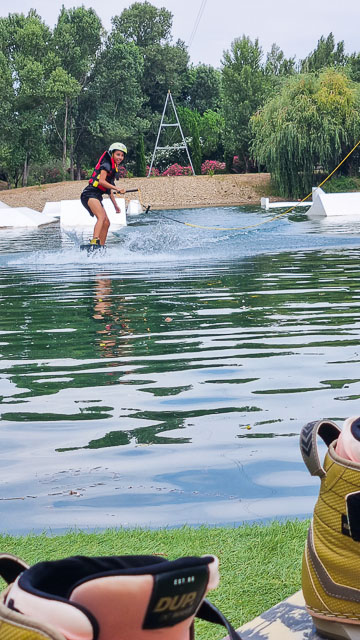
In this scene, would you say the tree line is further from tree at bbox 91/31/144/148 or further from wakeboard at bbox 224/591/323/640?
wakeboard at bbox 224/591/323/640

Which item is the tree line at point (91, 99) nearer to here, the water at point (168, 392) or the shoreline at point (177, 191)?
the shoreline at point (177, 191)

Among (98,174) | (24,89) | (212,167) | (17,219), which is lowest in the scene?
(17,219)

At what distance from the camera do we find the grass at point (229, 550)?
240cm

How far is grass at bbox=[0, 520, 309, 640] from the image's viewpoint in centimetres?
240

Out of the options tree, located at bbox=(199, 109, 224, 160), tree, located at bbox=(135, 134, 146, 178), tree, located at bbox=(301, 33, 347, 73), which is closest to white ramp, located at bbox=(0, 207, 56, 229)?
tree, located at bbox=(135, 134, 146, 178)

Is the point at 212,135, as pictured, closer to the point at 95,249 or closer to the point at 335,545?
the point at 95,249

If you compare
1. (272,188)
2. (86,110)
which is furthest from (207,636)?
(86,110)

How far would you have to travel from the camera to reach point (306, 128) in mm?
37156

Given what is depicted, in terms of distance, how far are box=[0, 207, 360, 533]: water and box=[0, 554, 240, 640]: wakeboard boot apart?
2021 mm

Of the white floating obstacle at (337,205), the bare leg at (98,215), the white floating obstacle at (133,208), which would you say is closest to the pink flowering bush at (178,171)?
the white floating obstacle at (133,208)

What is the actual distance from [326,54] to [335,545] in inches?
2460

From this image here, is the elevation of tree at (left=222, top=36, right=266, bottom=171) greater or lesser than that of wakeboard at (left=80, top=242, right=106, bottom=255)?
greater

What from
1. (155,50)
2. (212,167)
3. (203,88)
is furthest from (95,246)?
(203,88)

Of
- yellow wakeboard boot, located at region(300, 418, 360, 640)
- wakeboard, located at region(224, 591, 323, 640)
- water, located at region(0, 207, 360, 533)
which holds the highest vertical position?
yellow wakeboard boot, located at region(300, 418, 360, 640)
